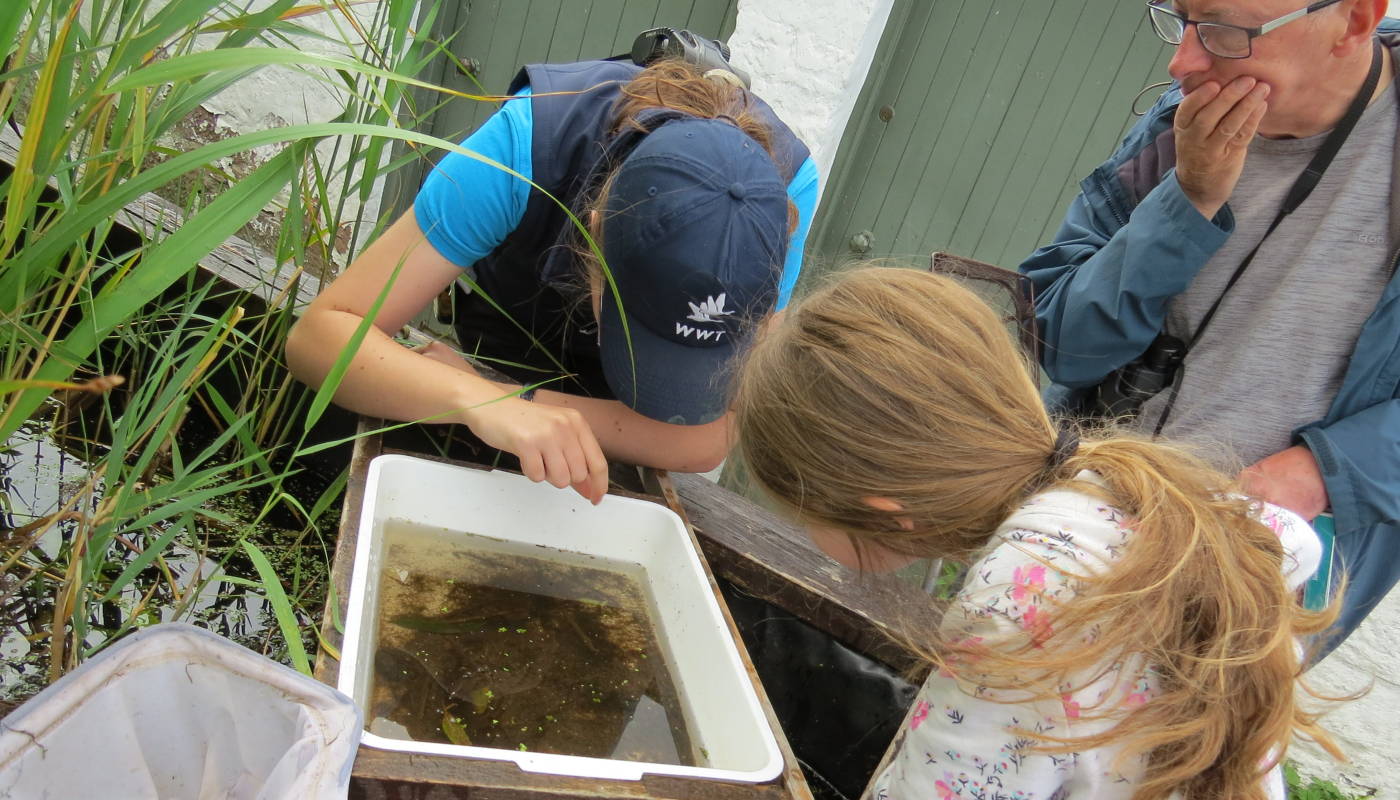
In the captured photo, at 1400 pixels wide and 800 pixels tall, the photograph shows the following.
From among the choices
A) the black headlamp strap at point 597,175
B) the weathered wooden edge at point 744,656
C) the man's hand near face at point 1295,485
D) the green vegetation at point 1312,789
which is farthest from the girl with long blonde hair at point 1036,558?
the green vegetation at point 1312,789

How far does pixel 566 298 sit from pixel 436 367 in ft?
1.08

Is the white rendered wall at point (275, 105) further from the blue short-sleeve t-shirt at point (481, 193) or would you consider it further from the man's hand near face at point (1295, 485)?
the man's hand near face at point (1295, 485)

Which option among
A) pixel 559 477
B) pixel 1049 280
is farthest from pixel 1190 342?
pixel 559 477

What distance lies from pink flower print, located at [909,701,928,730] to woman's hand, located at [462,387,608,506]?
55cm

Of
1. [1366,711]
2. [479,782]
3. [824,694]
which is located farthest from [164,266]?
[1366,711]

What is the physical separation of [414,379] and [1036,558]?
36.1 inches

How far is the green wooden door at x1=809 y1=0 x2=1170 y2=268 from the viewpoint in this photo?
3.13 metres

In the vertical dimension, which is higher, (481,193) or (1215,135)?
(1215,135)

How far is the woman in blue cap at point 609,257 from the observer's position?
1.27 m

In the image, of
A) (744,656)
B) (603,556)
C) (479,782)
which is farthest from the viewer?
(603,556)

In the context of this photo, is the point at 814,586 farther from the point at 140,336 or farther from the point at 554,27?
the point at 554,27

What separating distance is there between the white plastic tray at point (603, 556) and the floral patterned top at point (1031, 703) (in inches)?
7.7

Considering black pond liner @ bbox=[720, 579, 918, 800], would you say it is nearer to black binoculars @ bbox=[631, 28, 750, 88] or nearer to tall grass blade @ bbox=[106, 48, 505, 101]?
black binoculars @ bbox=[631, 28, 750, 88]

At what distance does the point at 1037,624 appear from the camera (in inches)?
37.3
